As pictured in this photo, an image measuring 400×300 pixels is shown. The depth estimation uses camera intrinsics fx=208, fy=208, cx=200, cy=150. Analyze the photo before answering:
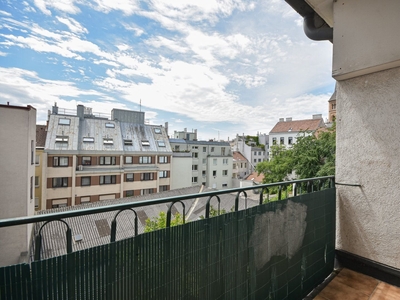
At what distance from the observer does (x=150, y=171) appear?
17.4 meters

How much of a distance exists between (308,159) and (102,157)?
13775 millimetres

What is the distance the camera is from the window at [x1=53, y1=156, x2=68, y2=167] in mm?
14143

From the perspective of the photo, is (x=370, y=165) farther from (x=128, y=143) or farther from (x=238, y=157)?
(x=238, y=157)

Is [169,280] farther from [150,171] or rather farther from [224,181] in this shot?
[224,181]

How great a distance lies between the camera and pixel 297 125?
28.2 metres

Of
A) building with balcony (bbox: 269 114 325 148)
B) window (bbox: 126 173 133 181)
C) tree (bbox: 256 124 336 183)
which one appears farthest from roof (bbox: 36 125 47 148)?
building with balcony (bbox: 269 114 325 148)

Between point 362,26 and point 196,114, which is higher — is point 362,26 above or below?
below

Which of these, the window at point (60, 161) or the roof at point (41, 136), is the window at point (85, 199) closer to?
the window at point (60, 161)

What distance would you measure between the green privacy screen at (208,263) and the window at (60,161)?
1617 centimetres

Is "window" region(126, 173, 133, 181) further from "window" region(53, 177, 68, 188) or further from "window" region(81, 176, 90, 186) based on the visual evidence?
"window" region(53, 177, 68, 188)

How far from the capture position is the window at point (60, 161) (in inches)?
557

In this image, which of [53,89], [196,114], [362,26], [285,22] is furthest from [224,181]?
[362,26]

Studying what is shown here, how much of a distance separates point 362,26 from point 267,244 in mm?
2081

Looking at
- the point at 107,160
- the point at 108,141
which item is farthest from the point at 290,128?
the point at 107,160
